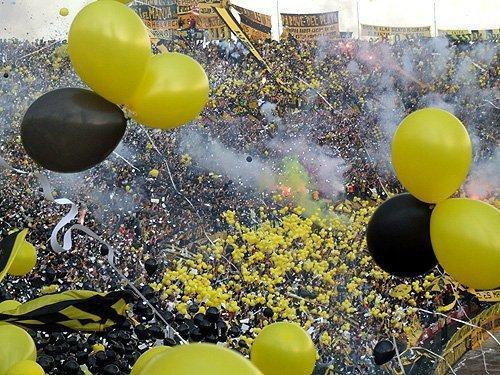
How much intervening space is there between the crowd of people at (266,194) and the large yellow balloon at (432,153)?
11.3 feet

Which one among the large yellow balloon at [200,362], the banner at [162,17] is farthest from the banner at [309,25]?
the large yellow balloon at [200,362]

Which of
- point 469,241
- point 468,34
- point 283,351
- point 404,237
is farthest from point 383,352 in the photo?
point 468,34

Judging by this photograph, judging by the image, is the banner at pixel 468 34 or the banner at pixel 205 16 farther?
the banner at pixel 468 34

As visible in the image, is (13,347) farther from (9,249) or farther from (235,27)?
(235,27)

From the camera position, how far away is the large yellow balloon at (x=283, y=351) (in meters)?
1.52

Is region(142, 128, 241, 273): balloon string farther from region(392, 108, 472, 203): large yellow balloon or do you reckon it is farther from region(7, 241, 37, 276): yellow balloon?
region(392, 108, 472, 203): large yellow balloon

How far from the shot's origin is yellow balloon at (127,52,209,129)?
4.53ft

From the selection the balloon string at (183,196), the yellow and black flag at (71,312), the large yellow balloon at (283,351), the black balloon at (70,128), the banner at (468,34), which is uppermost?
the black balloon at (70,128)

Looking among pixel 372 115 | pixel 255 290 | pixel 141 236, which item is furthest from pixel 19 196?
pixel 372 115

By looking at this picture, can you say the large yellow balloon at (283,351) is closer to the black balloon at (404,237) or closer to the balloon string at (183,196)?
the black balloon at (404,237)

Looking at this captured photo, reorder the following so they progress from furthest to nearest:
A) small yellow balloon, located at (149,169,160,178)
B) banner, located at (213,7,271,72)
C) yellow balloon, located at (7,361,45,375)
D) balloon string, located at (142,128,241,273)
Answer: banner, located at (213,7,271,72), small yellow balloon, located at (149,169,160,178), balloon string, located at (142,128,241,273), yellow balloon, located at (7,361,45,375)

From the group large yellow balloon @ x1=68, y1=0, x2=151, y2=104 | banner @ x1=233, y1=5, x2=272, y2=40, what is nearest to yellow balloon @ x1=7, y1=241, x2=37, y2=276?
large yellow balloon @ x1=68, y1=0, x2=151, y2=104

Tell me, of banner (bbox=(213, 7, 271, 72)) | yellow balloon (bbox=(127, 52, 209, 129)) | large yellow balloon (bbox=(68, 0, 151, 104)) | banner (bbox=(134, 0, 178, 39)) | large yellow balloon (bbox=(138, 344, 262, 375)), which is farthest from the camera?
banner (bbox=(213, 7, 271, 72))

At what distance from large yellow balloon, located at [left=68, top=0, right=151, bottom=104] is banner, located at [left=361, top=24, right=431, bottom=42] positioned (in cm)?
574
